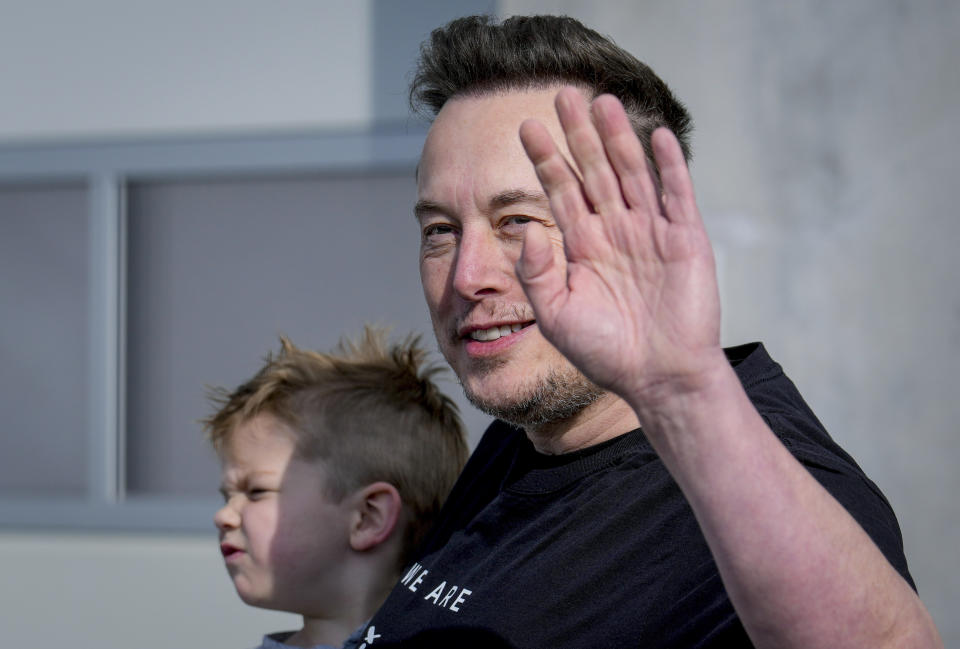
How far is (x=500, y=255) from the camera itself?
114 cm

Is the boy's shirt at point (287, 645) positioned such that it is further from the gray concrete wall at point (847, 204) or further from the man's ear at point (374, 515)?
the gray concrete wall at point (847, 204)

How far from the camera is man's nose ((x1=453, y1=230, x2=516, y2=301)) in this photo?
113cm

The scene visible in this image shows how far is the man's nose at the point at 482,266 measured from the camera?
113 centimetres

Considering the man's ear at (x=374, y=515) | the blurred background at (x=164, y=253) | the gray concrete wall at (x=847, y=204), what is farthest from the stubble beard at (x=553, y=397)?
the blurred background at (x=164, y=253)

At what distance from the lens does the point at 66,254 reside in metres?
3.16

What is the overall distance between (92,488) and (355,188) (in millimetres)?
1279

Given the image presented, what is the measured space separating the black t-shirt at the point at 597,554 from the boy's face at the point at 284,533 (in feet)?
1.27

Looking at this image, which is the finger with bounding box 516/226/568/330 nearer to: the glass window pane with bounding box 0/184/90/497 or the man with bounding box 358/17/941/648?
the man with bounding box 358/17/941/648

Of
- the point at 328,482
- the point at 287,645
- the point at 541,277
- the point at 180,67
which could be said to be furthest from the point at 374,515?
the point at 180,67

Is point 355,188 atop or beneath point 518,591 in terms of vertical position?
atop

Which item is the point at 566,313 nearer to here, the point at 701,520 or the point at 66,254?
the point at 701,520

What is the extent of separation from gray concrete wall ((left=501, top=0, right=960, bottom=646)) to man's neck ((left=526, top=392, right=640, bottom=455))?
1.22 meters

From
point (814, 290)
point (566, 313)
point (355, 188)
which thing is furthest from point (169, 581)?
point (566, 313)

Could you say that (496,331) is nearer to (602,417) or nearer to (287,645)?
(602,417)
